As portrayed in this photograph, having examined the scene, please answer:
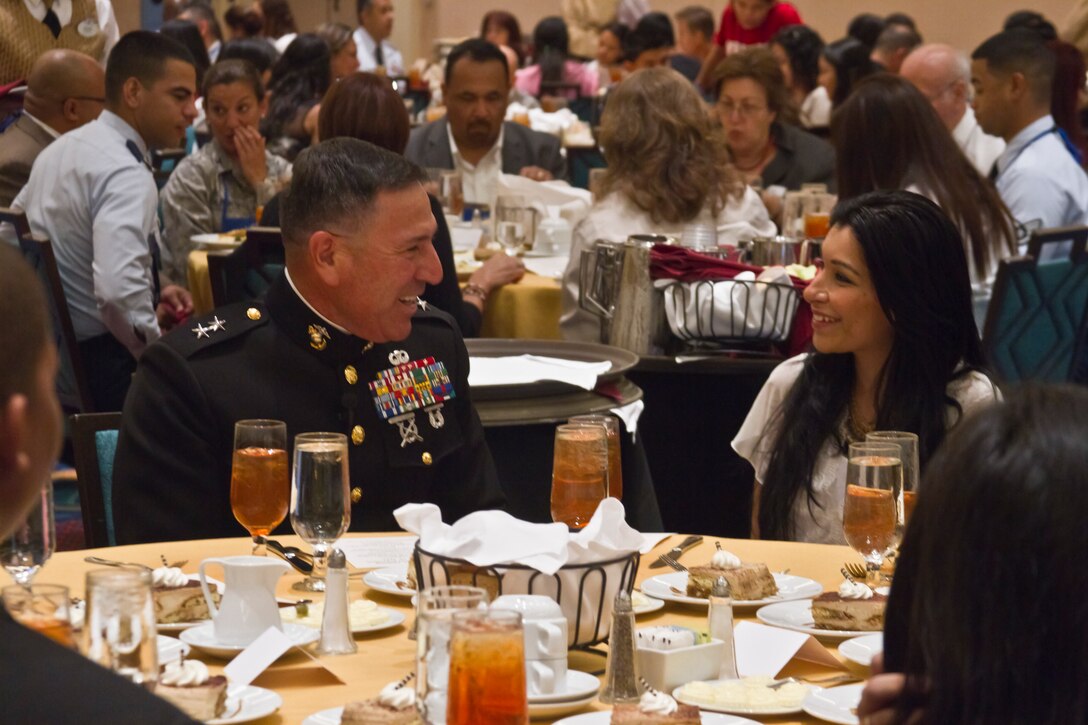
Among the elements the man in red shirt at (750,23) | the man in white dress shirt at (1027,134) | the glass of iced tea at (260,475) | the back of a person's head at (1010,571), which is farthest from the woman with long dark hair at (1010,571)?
the man in red shirt at (750,23)

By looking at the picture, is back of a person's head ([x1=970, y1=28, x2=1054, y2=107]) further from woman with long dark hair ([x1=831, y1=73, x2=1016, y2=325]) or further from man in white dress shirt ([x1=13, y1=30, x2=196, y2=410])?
man in white dress shirt ([x1=13, y1=30, x2=196, y2=410])

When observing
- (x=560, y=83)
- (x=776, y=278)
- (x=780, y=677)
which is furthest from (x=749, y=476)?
(x=560, y=83)

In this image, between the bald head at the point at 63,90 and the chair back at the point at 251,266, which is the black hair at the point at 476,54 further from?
the chair back at the point at 251,266

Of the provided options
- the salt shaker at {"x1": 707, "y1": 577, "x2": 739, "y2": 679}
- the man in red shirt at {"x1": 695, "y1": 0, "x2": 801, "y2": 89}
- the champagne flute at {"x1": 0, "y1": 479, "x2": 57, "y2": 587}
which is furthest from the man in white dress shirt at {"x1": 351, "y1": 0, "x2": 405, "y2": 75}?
the salt shaker at {"x1": 707, "y1": 577, "x2": 739, "y2": 679}

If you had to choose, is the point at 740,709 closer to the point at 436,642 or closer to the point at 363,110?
the point at 436,642

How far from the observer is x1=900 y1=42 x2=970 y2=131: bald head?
790 centimetres

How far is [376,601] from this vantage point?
2254 mm

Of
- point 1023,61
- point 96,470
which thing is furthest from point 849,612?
point 1023,61

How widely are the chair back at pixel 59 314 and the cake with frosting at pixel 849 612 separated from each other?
3.03m

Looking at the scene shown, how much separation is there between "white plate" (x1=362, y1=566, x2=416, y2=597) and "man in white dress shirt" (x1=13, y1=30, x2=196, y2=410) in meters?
2.91

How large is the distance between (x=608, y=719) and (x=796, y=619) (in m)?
0.50

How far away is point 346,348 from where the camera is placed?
116 inches

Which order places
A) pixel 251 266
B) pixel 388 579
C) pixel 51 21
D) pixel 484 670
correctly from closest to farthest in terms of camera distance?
pixel 484 670 < pixel 388 579 < pixel 251 266 < pixel 51 21

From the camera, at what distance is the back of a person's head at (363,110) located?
485 cm
